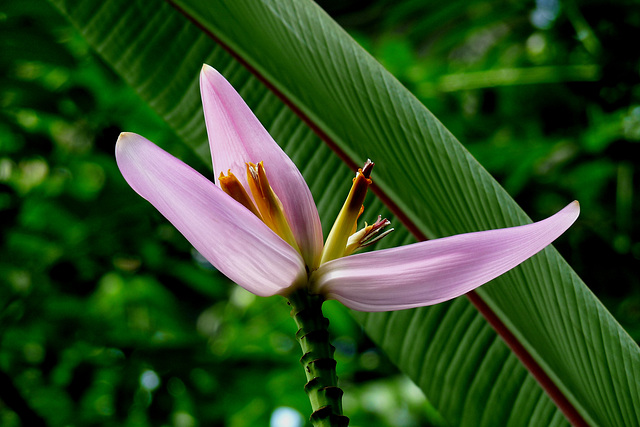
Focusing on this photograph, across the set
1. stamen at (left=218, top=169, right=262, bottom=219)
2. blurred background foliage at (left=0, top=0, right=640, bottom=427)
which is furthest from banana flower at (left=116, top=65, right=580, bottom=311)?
blurred background foliage at (left=0, top=0, right=640, bottom=427)

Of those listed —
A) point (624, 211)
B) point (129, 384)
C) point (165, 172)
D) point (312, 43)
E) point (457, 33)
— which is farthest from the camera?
point (457, 33)

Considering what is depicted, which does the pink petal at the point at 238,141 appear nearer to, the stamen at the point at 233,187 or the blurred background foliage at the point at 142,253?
the stamen at the point at 233,187

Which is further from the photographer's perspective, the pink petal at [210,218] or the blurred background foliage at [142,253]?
the blurred background foliage at [142,253]

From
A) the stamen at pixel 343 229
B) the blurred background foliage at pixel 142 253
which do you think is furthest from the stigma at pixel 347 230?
the blurred background foliage at pixel 142 253

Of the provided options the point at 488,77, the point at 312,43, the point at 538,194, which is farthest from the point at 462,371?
the point at 538,194

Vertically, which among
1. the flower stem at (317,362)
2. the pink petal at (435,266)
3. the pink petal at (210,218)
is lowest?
the flower stem at (317,362)

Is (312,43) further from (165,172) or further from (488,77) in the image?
(488,77)

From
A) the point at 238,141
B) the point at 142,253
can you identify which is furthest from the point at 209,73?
the point at 142,253
